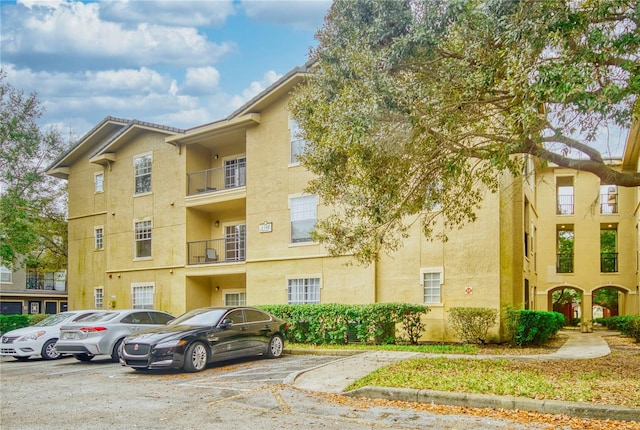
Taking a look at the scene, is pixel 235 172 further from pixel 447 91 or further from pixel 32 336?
pixel 447 91

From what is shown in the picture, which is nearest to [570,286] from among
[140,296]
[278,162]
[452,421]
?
[278,162]

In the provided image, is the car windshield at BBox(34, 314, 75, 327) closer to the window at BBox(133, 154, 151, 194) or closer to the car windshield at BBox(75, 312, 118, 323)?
the car windshield at BBox(75, 312, 118, 323)

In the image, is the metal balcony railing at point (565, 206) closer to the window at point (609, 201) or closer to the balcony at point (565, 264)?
the window at point (609, 201)

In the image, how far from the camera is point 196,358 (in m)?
13.2

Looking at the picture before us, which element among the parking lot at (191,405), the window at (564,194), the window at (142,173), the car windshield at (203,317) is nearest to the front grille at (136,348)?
the parking lot at (191,405)

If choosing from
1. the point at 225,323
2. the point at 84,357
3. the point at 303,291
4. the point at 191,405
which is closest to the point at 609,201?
the point at 303,291

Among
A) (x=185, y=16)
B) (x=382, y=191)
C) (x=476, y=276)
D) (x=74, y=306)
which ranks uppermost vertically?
(x=185, y=16)

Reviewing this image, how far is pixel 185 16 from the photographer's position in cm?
1458

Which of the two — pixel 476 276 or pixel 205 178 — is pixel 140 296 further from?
pixel 476 276

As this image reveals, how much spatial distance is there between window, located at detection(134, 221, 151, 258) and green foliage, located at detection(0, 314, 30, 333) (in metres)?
6.64

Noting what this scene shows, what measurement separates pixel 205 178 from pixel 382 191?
566 inches

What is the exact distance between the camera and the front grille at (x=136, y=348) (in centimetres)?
1284

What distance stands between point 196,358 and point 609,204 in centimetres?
2948

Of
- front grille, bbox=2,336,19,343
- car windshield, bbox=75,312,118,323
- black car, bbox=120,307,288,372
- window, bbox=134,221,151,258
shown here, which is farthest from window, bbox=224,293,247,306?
front grille, bbox=2,336,19,343
